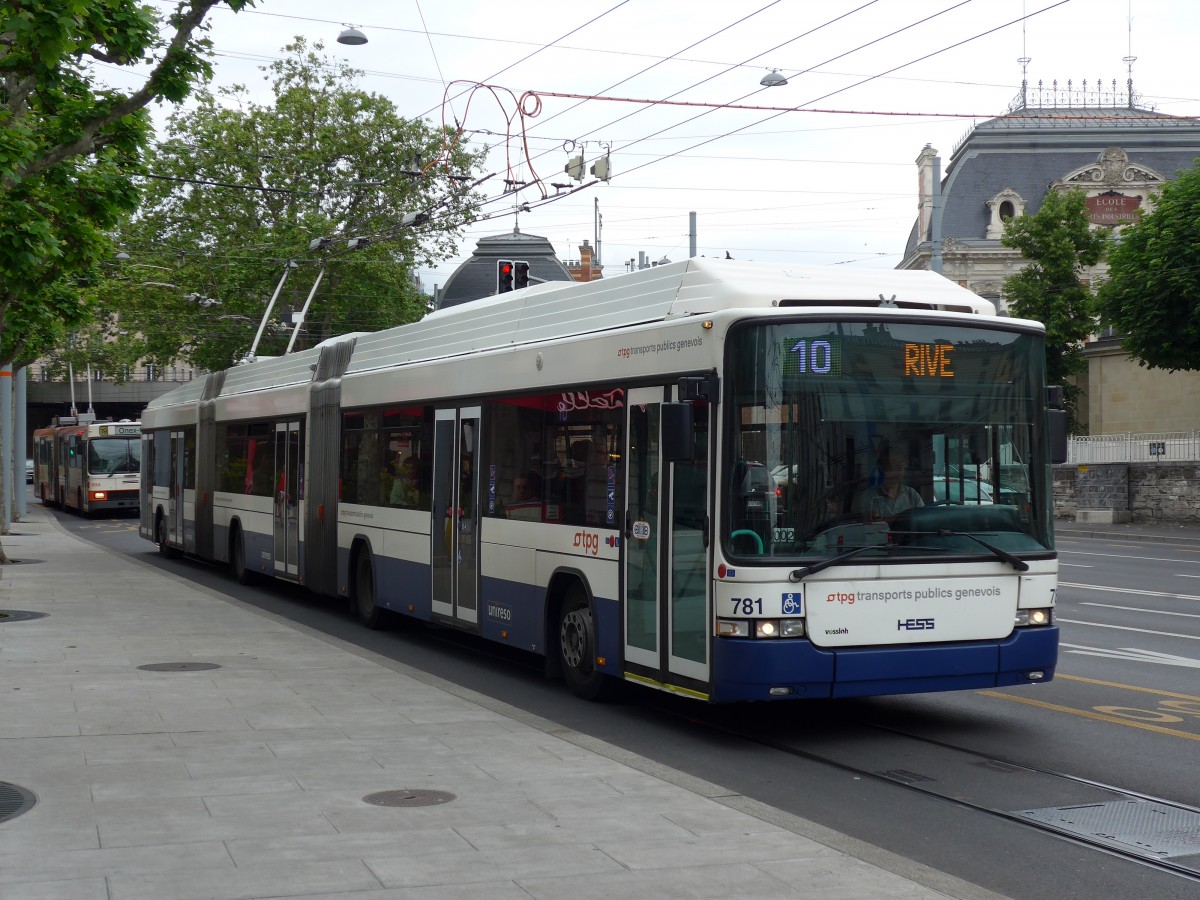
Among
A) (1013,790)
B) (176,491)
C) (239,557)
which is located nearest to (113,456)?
(176,491)

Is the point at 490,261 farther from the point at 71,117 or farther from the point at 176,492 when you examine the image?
the point at 71,117

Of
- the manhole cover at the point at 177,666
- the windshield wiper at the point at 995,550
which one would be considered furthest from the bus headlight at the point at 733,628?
the manhole cover at the point at 177,666

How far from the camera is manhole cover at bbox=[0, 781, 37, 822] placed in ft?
22.5

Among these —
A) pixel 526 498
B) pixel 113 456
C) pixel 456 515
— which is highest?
pixel 113 456

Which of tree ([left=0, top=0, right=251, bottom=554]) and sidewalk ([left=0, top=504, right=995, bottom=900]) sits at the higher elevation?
tree ([left=0, top=0, right=251, bottom=554])

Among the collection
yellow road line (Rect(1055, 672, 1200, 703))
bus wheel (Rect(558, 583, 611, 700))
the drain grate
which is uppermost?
bus wheel (Rect(558, 583, 611, 700))

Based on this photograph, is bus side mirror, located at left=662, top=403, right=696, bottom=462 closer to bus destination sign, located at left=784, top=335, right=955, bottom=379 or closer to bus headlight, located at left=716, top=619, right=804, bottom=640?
bus destination sign, located at left=784, top=335, right=955, bottom=379

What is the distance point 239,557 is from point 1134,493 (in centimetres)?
2559

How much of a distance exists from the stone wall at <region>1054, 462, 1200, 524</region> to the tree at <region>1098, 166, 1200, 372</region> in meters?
3.29

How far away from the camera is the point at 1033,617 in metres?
9.50

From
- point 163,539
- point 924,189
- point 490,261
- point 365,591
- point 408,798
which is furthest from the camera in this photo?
point 924,189

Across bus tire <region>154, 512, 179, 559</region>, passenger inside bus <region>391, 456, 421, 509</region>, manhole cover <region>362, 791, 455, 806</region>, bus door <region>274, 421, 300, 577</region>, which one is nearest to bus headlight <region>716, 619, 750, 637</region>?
manhole cover <region>362, 791, 455, 806</region>

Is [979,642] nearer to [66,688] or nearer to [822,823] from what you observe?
[822,823]

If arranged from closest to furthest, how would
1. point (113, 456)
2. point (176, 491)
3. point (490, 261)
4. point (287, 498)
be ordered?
point (287, 498), point (176, 491), point (113, 456), point (490, 261)
